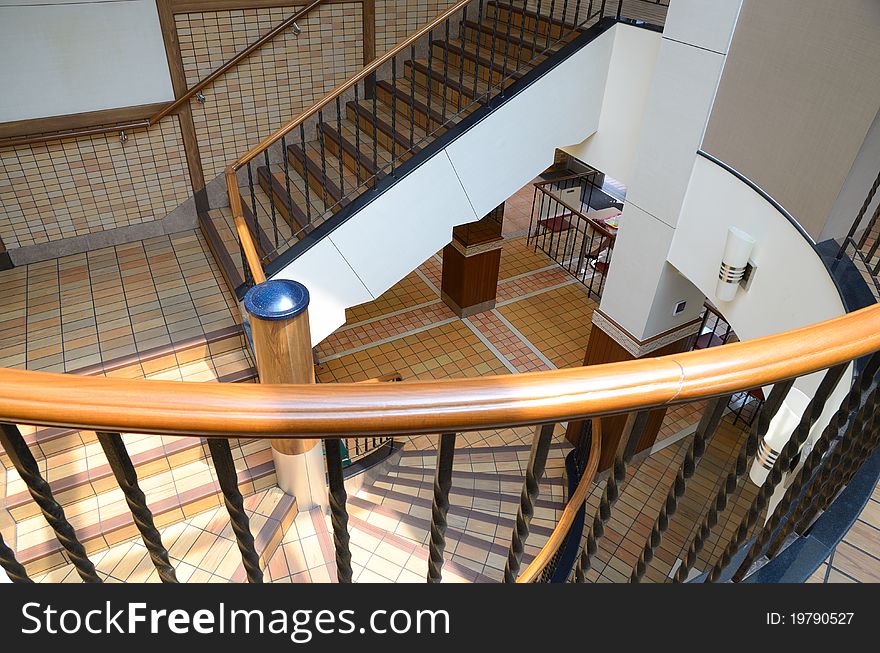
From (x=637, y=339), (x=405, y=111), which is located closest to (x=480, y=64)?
(x=405, y=111)

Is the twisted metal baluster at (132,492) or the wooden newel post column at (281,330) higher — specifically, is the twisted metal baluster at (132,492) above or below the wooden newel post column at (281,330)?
above

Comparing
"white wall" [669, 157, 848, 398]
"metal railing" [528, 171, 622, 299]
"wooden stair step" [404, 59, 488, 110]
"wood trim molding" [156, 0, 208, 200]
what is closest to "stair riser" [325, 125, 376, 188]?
"wooden stair step" [404, 59, 488, 110]

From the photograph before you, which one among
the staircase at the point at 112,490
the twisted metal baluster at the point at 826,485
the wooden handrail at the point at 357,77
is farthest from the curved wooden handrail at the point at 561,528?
the wooden handrail at the point at 357,77

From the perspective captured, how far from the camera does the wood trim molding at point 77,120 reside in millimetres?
4844

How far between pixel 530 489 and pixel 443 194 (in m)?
3.74

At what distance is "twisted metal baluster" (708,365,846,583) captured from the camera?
1.12m

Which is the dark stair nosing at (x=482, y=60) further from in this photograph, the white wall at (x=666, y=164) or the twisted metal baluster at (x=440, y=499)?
the twisted metal baluster at (x=440, y=499)

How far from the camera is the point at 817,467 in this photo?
1.35 meters

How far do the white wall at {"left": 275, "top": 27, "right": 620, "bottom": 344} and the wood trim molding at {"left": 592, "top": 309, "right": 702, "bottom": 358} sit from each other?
4.69ft

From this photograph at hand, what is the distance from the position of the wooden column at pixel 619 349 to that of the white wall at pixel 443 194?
1497 millimetres
